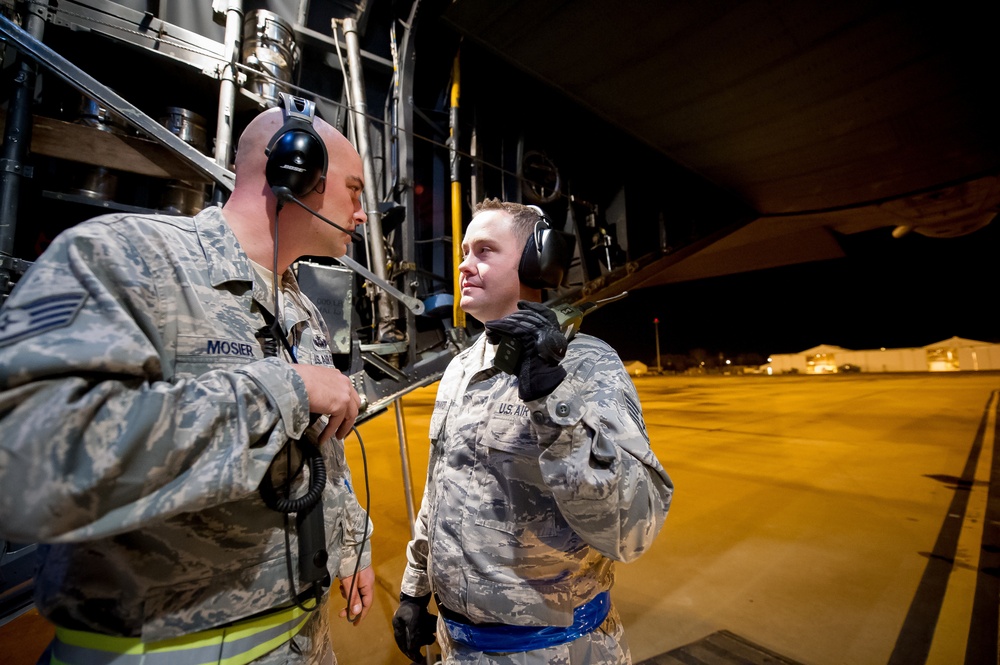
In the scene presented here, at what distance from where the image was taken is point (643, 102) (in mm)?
4520

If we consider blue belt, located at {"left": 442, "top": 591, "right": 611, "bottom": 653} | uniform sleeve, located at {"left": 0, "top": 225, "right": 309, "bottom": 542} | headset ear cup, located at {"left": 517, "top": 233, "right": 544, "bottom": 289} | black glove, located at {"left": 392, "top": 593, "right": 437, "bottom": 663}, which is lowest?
black glove, located at {"left": 392, "top": 593, "right": 437, "bottom": 663}

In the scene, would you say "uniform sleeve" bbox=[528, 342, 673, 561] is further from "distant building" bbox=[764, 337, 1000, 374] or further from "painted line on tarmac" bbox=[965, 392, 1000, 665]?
"distant building" bbox=[764, 337, 1000, 374]

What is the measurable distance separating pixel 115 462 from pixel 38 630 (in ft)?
10.1

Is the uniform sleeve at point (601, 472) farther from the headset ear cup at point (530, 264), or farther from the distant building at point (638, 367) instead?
the distant building at point (638, 367)

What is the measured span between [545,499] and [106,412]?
1.10m

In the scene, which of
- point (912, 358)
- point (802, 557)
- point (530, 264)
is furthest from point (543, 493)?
point (912, 358)

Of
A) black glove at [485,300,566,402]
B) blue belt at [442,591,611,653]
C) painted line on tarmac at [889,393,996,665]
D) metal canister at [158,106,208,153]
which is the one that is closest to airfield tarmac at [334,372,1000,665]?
painted line on tarmac at [889,393,996,665]

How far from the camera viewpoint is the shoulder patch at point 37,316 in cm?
64

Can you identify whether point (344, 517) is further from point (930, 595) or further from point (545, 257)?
point (930, 595)

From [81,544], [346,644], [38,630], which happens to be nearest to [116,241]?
[81,544]

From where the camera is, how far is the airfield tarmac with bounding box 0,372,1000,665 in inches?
89.1

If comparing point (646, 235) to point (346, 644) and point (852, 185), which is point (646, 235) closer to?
point (852, 185)

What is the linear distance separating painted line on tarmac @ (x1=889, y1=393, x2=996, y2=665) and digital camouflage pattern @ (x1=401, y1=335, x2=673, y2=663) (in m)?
2.03

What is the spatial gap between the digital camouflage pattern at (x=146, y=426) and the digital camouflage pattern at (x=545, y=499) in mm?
540
